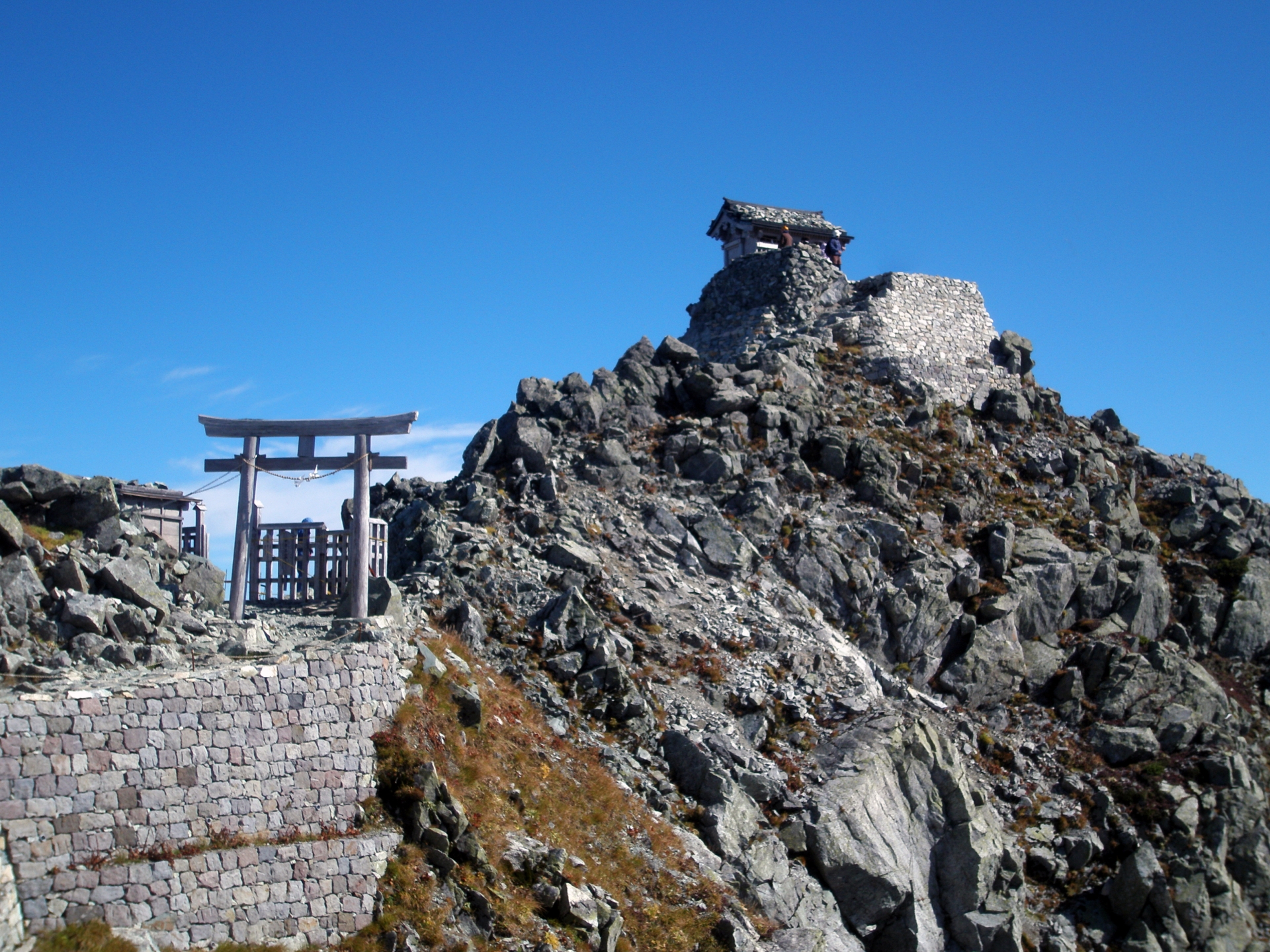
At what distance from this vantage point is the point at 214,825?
16.1m

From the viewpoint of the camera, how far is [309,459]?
959 inches

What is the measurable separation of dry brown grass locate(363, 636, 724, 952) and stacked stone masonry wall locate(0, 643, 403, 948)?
580mm

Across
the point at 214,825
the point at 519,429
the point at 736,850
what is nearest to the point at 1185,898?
the point at 736,850

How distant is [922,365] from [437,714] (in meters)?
26.8

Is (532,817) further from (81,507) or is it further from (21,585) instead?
(81,507)

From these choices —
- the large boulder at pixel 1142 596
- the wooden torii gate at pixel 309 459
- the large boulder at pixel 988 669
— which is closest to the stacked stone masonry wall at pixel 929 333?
the large boulder at pixel 1142 596

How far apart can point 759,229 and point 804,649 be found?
78.5 ft

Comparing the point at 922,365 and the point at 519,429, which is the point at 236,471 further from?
the point at 922,365

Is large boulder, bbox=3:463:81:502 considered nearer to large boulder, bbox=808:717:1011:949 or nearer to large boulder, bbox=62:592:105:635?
large boulder, bbox=62:592:105:635

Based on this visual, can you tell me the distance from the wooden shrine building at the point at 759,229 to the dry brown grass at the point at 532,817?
28.7m

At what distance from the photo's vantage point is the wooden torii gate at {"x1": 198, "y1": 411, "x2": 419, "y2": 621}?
2383cm

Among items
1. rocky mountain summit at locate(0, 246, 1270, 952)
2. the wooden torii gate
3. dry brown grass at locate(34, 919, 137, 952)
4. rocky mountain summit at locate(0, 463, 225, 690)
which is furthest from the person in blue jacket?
dry brown grass at locate(34, 919, 137, 952)

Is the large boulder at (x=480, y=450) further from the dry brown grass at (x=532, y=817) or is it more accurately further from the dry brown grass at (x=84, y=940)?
the dry brown grass at (x=84, y=940)

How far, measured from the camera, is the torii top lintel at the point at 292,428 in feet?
78.6
